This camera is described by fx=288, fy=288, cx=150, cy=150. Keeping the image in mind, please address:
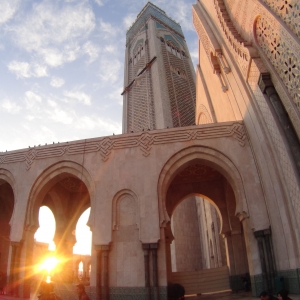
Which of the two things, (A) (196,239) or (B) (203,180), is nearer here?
(B) (203,180)

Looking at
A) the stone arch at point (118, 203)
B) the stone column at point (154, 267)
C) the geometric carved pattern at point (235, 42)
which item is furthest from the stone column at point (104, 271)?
the geometric carved pattern at point (235, 42)

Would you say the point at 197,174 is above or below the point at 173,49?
below

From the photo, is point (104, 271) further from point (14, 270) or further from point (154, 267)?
point (14, 270)

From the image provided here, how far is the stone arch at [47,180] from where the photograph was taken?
28.1ft

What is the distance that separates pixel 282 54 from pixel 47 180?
7.20m

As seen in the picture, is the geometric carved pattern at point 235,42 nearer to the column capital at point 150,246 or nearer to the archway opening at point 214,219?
the archway opening at point 214,219

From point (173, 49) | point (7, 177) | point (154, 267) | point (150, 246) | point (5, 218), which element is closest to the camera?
point (154, 267)

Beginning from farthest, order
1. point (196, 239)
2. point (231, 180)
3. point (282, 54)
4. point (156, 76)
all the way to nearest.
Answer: point (156, 76), point (196, 239), point (231, 180), point (282, 54)

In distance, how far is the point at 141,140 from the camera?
8602mm

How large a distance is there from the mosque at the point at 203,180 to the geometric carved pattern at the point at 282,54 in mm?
22

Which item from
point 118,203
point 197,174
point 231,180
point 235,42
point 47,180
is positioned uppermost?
point 235,42

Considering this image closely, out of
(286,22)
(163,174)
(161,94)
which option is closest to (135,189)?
(163,174)

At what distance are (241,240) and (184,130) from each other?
4.22 m

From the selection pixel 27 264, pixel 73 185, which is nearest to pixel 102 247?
pixel 27 264
